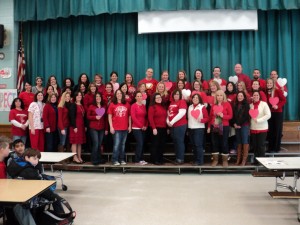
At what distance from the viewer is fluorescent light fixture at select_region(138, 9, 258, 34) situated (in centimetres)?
710

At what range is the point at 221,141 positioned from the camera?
5969 mm

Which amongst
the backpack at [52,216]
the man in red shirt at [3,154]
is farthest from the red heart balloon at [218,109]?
the man in red shirt at [3,154]

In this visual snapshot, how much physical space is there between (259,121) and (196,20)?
263 cm

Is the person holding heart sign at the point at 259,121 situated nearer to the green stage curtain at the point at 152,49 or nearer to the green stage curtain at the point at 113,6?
the green stage curtain at the point at 152,49

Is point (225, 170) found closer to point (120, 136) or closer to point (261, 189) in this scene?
point (261, 189)

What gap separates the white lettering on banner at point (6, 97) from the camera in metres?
7.70

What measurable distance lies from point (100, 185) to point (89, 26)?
4.04 metres

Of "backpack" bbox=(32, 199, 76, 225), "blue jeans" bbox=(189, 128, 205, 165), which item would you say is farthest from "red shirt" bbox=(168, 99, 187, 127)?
"backpack" bbox=(32, 199, 76, 225)

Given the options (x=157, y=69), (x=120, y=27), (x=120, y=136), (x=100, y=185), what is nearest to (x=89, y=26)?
(x=120, y=27)

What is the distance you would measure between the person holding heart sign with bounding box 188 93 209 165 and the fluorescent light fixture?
1.97m

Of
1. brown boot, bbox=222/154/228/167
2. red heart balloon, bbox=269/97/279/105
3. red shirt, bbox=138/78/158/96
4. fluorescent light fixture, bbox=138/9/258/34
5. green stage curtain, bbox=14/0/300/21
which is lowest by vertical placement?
brown boot, bbox=222/154/228/167

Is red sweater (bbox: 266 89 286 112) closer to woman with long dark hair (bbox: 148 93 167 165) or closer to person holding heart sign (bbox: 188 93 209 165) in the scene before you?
person holding heart sign (bbox: 188 93 209 165)

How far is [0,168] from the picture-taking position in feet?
11.0

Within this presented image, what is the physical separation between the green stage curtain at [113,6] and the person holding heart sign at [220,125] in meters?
2.25
